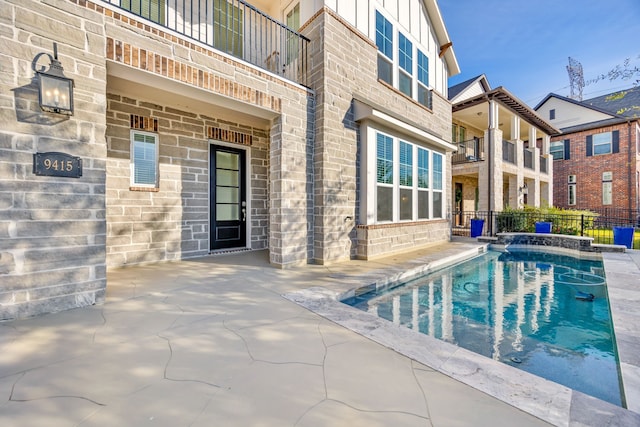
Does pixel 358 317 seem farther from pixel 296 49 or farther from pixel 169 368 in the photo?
pixel 296 49

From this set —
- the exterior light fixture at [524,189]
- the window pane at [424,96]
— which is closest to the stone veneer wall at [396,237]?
the window pane at [424,96]

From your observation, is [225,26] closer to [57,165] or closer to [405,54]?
[405,54]

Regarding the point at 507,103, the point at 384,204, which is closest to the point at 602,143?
the point at 507,103

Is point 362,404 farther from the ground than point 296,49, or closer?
closer

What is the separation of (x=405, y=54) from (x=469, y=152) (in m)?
7.63

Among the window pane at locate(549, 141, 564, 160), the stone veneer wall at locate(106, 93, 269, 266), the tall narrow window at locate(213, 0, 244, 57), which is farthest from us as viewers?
the window pane at locate(549, 141, 564, 160)

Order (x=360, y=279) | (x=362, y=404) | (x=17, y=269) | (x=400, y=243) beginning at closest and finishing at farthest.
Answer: (x=362, y=404) < (x=17, y=269) < (x=360, y=279) < (x=400, y=243)

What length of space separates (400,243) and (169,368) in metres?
6.03

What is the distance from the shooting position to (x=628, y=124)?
1481cm

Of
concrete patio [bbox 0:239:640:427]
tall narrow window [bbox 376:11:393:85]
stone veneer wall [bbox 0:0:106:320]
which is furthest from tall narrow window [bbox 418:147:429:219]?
stone veneer wall [bbox 0:0:106:320]

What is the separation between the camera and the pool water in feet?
7.64

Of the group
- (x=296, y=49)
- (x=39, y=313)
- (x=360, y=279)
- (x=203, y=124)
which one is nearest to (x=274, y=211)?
(x=360, y=279)

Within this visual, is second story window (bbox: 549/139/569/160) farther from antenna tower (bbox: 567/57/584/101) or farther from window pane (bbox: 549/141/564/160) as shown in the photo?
antenna tower (bbox: 567/57/584/101)

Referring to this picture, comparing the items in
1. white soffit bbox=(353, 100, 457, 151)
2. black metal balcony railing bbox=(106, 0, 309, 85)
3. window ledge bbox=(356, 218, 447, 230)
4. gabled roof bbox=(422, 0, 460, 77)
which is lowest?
window ledge bbox=(356, 218, 447, 230)
